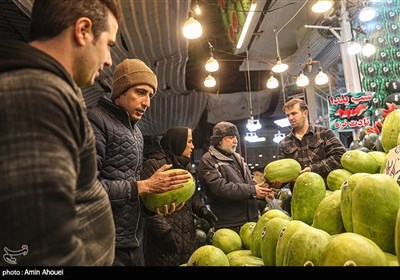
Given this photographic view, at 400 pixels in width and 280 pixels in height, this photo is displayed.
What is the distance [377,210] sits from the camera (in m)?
1.08

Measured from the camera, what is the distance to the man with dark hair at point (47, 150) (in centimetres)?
70

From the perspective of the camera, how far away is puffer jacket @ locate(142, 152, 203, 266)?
2.60 metres

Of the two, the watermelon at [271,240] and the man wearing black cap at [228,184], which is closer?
the watermelon at [271,240]

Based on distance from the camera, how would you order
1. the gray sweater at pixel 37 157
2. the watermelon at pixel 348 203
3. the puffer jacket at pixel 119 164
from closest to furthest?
the gray sweater at pixel 37 157 → the watermelon at pixel 348 203 → the puffer jacket at pixel 119 164

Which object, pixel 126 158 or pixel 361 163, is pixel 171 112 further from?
pixel 361 163

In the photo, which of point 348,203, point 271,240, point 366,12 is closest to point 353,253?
Result: point 348,203

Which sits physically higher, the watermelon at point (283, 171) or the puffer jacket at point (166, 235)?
the watermelon at point (283, 171)

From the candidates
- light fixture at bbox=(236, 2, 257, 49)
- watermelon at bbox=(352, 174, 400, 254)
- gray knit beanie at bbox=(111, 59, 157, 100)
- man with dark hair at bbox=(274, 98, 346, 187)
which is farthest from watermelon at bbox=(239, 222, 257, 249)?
light fixture at bbox=(236, 2, 257, 49)

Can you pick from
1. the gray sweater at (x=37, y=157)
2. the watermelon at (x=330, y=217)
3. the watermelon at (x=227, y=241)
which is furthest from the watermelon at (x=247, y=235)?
the gray sweater at (x=37, y=157)

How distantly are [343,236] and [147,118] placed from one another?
7898mm

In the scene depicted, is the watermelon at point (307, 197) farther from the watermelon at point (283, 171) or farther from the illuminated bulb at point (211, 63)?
the illuminated bulb at point (211, 63)

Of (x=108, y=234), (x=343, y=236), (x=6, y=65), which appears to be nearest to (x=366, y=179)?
(x=343, y=236)

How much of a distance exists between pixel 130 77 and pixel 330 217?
142cm

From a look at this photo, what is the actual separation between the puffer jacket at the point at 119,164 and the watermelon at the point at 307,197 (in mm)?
864
